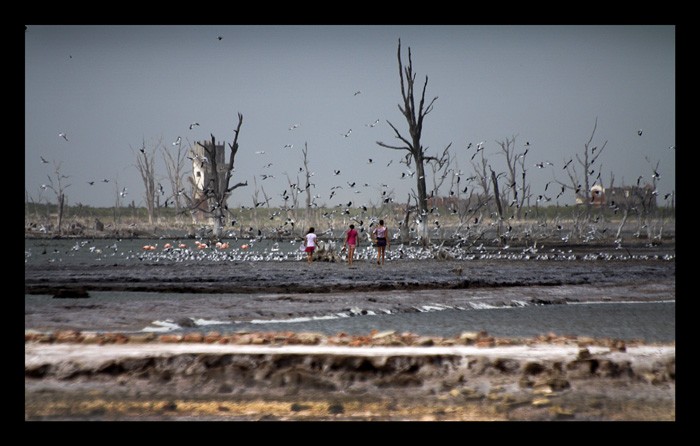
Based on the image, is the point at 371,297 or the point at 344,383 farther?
the point at 371,297

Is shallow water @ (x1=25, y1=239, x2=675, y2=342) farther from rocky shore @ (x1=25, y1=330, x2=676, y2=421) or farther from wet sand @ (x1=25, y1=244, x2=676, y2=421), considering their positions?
rocky shore @ (x1=25, y1=330, x2=676, y2=421)

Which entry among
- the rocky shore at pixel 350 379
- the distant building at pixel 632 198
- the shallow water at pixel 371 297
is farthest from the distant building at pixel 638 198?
the rocky shore at pixel 350 379

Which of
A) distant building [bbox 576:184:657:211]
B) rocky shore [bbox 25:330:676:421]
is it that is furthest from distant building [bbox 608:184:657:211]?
rocky shore [bbox 25:330:676:421]

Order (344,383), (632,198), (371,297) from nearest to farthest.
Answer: (344,383)
(371,297)
(632,198)

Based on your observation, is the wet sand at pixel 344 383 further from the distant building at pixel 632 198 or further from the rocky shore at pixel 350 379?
the distant building at pixel 632 198

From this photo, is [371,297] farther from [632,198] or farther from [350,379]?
[632,198]

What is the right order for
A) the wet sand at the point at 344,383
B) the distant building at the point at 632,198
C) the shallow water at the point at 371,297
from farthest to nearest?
the distant building at the point at 632,198, the shallow water at the point at 371,297, the wet sand at the point at 344,383

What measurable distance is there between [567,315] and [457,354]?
529 centimetres

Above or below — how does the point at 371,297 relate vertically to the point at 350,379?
above

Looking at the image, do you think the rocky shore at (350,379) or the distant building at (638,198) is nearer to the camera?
the rocky shore at (350,379)

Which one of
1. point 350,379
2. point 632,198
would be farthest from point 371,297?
point 632,198

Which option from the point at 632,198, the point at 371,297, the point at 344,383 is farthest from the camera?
the point at 632,198

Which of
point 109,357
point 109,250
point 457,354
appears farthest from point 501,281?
point 109,250

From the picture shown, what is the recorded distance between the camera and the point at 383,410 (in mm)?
7125
